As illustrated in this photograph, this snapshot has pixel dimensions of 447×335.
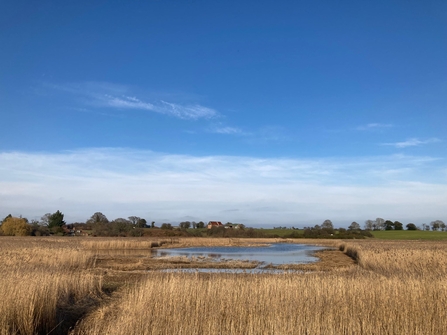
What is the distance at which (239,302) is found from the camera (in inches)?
347

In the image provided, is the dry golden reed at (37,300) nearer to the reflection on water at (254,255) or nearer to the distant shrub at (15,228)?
the reflection on water at (254,255)

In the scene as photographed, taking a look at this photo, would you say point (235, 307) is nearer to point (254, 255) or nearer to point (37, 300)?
point (37, 300)

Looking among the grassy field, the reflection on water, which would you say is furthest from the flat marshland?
the grassy field

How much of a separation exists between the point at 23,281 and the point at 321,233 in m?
79.5

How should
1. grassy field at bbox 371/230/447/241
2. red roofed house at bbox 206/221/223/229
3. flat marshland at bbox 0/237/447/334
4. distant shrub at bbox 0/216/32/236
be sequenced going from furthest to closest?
red roofed house at bbox 206/221/223/229 → grassy field at bbox 371/230/447/241 → distant shrub at bbox 0/216/32/236 → flat marshland at bbox 0/237/447/334

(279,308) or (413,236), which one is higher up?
(413,236)

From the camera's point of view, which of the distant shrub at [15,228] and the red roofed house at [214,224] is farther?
the red roofed house at [214,224]

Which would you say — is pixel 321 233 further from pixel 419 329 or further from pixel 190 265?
pixel 419 329

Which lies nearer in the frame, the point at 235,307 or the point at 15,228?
the point at 235,307

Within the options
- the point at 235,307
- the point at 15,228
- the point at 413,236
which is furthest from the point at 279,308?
the point at 413,236

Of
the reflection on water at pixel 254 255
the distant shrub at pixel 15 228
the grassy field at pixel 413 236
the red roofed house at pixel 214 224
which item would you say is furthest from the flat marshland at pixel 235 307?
the red roofed house at pixel 214 224

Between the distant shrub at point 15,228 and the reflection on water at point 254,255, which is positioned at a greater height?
the distant shrub at point 15,228

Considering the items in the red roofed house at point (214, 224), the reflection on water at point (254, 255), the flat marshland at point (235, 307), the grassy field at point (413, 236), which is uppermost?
the red roofed house at point (214, 224)

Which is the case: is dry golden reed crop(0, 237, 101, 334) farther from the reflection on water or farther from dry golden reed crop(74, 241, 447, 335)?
the reflection on water
